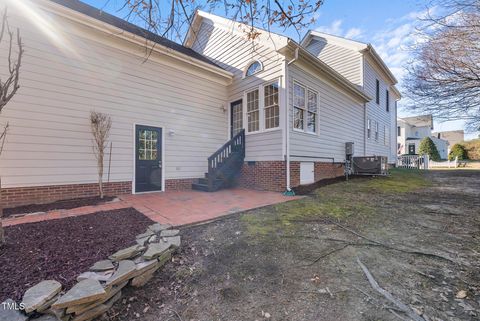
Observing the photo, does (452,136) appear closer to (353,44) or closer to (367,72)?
(367,72)

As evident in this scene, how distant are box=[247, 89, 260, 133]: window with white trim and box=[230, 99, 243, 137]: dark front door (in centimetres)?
51

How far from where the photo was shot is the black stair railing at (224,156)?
24.1 feet

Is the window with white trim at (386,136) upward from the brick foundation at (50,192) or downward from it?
upward

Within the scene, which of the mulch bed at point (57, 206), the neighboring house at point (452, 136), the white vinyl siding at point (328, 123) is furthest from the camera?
the neighboring house at point (452, 136)

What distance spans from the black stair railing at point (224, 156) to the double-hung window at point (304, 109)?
2.04 metres

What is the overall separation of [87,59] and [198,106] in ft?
11.5

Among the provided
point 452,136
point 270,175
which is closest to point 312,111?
point 270,175

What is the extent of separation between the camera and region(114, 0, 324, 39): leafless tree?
3010 mm

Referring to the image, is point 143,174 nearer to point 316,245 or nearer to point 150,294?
point 150,294

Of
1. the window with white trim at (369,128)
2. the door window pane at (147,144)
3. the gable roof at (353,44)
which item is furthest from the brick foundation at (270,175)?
the gable roof at (353,44)

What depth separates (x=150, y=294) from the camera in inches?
87.3

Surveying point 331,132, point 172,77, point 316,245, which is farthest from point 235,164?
point 316,245

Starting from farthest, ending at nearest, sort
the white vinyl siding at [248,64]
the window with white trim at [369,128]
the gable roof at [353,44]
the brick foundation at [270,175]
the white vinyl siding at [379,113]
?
the window with white trim at [369,128], the white vinyl siding at [379,113], the gable roof at [353,44], the white vinyl siding at [248,64], the brick foundation at [270,175]

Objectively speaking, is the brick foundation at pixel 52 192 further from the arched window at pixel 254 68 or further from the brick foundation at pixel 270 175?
the arched window at pixel 254 68
